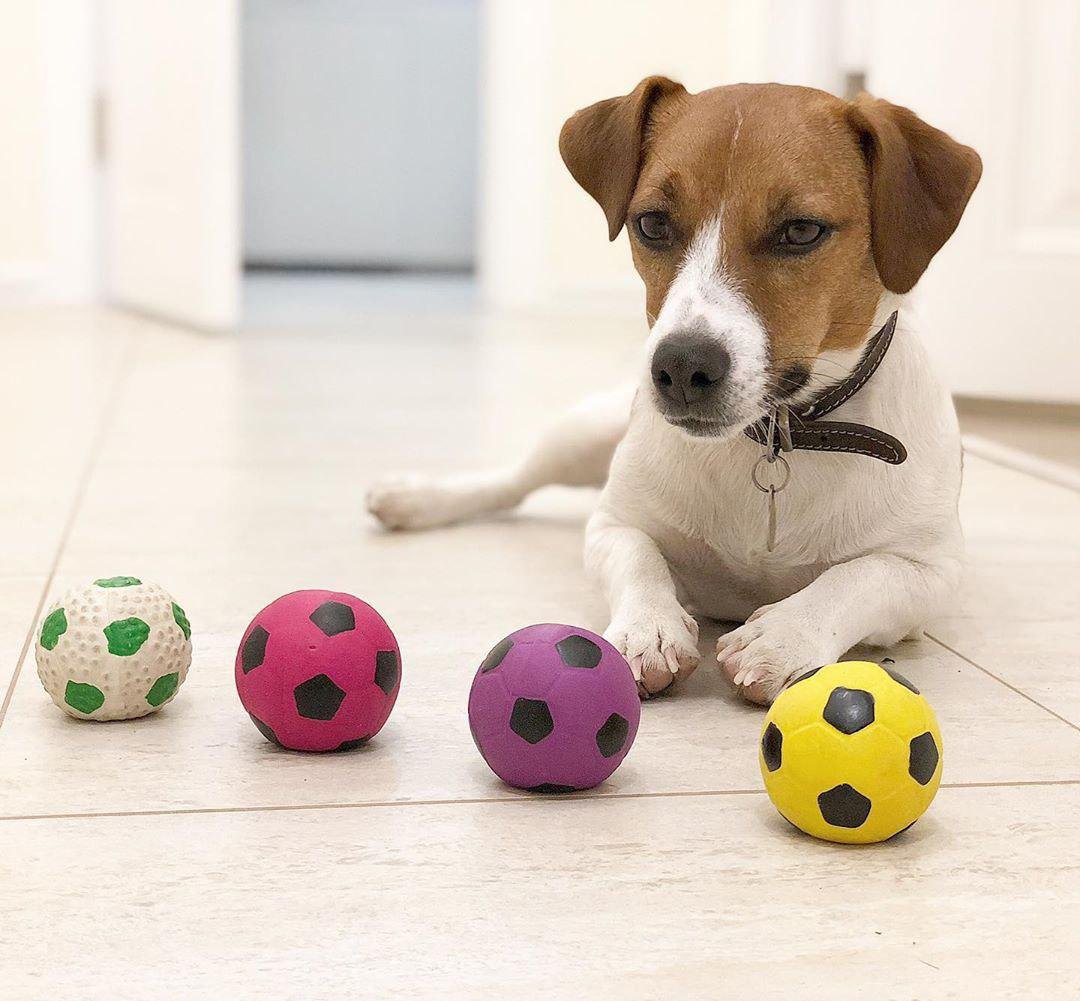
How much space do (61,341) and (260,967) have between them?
4.65m

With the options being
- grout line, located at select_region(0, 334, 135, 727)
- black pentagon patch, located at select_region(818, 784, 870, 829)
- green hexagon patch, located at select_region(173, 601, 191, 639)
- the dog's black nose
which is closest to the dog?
the dog's black nose

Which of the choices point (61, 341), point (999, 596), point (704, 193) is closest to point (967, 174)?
point (704, 193)

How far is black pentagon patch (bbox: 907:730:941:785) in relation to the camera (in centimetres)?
134

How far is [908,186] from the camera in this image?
5.94 ft

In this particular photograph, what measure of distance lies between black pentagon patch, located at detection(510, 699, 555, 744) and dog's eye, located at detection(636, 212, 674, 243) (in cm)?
67

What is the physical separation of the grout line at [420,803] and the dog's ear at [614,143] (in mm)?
827

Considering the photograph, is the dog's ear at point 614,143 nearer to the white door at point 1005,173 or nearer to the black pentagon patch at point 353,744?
the black pentagon patch at point 353,744

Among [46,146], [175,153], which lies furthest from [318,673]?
Result: [46,146]

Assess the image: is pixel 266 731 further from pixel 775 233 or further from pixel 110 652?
pixel 775 233

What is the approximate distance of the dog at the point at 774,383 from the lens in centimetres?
175

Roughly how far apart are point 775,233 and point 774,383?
175 millimetres

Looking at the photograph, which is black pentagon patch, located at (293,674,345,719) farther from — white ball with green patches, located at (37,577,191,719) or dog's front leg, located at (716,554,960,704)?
dog's front leg, located at (716,554,960,704)

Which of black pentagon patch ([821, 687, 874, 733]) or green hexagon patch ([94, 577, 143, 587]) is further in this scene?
green hexagon patch ([94, 577, 143, 587])

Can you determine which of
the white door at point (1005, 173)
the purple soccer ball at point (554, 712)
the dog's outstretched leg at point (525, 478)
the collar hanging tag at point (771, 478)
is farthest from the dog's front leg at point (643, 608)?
the white door at point (1005, 173)
